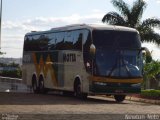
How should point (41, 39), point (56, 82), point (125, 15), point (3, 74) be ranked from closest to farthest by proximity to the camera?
point (56, 82)
point (41, 39)
point (125, 15)
point (3, 74)

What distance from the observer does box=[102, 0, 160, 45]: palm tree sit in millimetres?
51844

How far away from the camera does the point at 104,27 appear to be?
27.8m

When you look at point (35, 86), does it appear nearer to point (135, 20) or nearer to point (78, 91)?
point (78, 91)

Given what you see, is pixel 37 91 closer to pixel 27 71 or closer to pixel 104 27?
pixel 27 71

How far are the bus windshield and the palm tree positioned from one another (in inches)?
947

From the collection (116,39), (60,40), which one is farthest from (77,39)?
(60,40)

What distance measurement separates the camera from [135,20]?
Answer: 5303cm

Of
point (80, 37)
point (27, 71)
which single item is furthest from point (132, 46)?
point (27, 71)

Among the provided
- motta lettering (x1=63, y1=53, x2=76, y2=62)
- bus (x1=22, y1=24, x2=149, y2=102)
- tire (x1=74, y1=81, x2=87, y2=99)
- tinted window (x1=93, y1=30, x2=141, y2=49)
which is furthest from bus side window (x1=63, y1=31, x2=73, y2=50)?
tinted window (x1=93, y1=30, x2=141, y2=49)

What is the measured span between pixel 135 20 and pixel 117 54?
2610cm

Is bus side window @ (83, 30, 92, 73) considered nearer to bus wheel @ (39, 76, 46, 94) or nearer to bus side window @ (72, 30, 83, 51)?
bus side window @ (72, 30, 83, 51)

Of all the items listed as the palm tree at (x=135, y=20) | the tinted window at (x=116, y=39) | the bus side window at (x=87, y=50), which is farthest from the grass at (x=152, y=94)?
the palm tree at (x=135, y=20)

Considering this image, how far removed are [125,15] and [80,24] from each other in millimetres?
24406

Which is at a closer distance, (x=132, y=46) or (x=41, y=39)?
(x=132, y=46)
